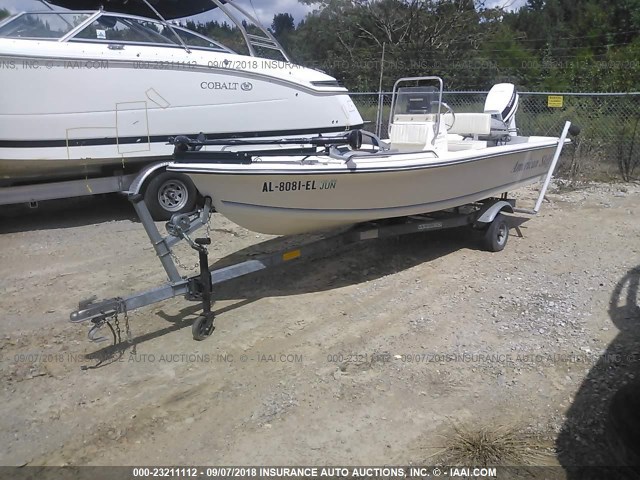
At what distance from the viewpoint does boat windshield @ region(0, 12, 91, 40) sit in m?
6.35

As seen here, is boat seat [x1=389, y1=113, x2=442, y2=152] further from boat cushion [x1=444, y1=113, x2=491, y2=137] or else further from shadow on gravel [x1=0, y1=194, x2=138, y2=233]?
shadow on gravel [x1=0, y1=194, x2=138, y2=233]

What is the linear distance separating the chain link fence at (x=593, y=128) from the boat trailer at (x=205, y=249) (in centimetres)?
410

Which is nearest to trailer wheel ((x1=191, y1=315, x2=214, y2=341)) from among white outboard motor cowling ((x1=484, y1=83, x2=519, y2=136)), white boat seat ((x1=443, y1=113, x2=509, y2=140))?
white boat seat ((x1=443, y1=113, x2=509, y2=140))

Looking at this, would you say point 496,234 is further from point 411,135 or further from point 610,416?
point 610,416

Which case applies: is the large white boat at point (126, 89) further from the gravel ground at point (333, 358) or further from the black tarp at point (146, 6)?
the gravel ground at point (333, 358)

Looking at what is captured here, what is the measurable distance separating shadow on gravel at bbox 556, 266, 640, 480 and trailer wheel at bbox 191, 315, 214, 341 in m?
2.55

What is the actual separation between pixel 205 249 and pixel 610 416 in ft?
9.37

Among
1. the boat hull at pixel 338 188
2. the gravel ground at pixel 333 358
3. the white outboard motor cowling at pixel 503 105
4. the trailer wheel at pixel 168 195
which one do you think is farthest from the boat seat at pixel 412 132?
the trailer wheel at pixel 168 195

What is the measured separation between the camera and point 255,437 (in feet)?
10.2

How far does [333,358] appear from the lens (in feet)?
13.0

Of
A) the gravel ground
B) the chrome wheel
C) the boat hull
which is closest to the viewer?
the gravel ground

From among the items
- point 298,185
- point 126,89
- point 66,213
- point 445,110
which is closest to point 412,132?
point 445,110

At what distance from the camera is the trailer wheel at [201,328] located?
13.6 ft

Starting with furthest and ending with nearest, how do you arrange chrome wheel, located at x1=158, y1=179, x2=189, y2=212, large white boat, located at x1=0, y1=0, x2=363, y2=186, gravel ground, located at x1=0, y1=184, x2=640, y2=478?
1. chrome wheel, located at x1=158, y1=179, x2=189, y2=212
2. large white boat, located at x1=0, y1=0, x2=363, y2=186
3. gravel ground, located at x1=0, y1=184, x2=640, y2=478
